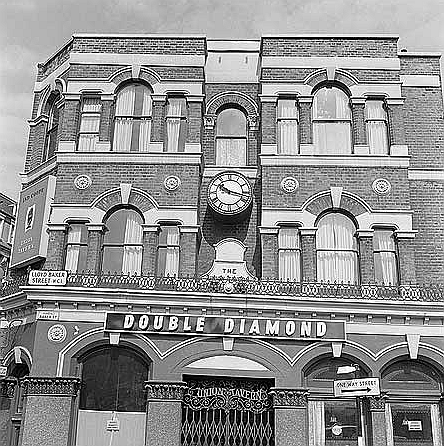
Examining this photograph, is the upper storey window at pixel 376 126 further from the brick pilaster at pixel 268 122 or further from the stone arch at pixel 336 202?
the brick pilaster at pixel 268 122

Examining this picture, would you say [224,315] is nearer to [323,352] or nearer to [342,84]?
[323,352]

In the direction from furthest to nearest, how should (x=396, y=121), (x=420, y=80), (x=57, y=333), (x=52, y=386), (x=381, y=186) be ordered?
(x=420, y=80)
(x=396, y=121)
(x=381, y=186)
(x=57, y=333)
(x=52, y=386)

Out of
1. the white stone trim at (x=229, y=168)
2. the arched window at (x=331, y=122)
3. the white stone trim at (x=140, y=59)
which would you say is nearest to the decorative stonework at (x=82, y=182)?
the white stone trim at (x=229, y=168)

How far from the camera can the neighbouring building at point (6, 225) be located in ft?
85.2

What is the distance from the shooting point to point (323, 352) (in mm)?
17094

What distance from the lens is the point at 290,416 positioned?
16547 mm

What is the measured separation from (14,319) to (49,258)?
7.00 ft

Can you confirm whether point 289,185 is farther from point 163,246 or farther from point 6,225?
point 6,225

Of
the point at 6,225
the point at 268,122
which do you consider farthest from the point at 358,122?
the point at 6,225

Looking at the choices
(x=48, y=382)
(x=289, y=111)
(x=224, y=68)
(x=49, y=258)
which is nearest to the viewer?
(x=48, y=382)

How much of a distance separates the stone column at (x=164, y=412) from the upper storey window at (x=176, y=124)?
711 centimetres

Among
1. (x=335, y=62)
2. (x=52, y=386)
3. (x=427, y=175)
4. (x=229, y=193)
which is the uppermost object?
(x=335, y=62)

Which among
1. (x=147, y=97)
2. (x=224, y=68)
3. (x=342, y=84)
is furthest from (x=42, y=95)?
(x=342, y=84)

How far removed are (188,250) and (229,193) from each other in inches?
87.2
